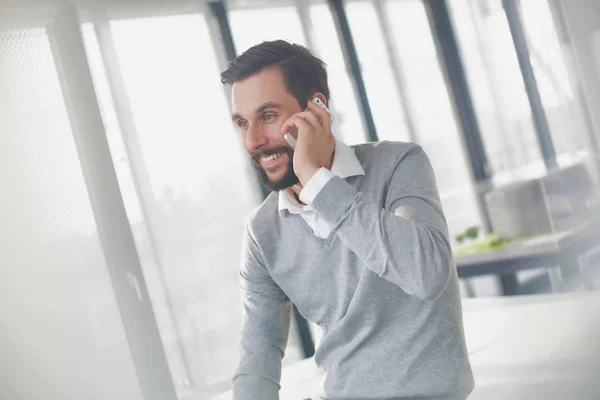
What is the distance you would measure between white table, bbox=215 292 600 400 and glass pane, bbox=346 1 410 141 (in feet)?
7.80

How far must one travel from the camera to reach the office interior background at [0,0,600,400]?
7.97 ft

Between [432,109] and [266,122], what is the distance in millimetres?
3372

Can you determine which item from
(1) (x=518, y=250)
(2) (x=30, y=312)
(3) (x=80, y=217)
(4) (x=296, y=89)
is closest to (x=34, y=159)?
(3) (x=80, y=217)

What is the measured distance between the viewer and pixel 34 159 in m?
2.46

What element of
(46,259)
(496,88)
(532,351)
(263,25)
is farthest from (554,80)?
(46,259)

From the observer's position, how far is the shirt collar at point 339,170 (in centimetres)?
126

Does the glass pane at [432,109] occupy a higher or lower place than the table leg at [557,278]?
higher

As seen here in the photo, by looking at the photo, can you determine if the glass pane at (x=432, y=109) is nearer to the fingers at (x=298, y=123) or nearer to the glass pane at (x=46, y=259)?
the glass pane at (x=46, y=259)

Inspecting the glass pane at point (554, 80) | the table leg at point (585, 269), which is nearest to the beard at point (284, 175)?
the table leg at point (585, 269)

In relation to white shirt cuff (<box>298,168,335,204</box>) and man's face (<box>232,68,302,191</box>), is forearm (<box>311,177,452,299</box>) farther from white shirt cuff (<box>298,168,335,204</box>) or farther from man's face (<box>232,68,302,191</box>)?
man's face (<box>232,68,302,191</box>)

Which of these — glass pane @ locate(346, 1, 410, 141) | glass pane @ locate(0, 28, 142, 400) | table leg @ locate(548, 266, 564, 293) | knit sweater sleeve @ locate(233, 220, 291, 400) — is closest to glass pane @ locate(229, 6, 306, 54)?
glass pane @ locate(346, 1, 410, 141)

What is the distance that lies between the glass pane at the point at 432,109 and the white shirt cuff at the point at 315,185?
3.34 metres

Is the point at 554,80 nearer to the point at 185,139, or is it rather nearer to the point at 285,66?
the point at 185,139

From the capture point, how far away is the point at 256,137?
133 cm
